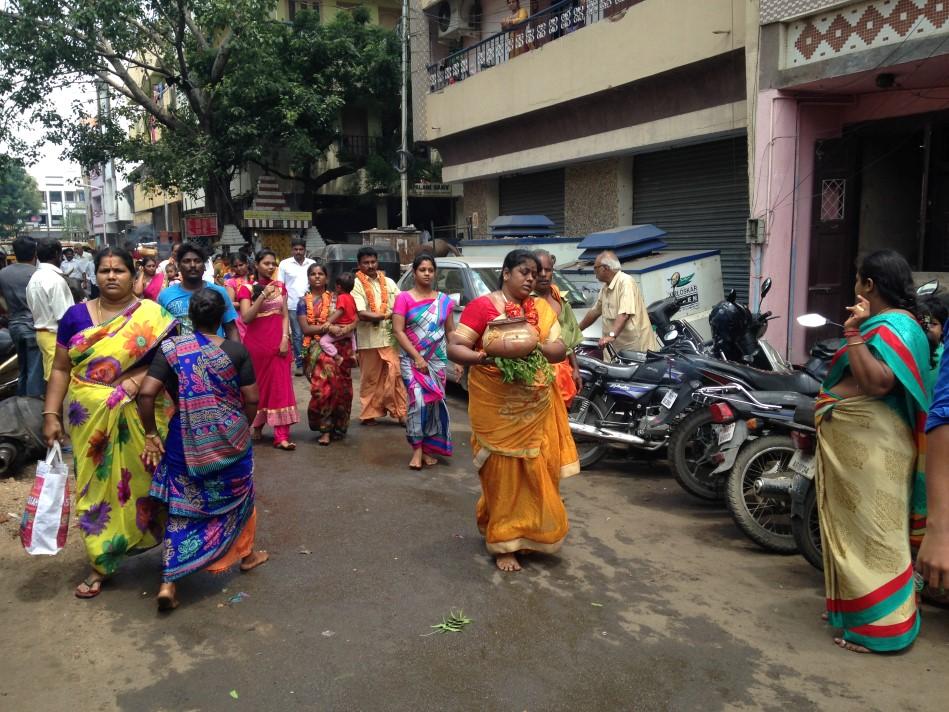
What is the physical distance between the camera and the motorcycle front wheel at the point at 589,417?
6402mm

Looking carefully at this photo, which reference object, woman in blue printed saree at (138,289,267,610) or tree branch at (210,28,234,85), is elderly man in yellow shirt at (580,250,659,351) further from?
tree branch at (210,28,234,85)

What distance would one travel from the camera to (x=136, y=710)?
9.80 feet

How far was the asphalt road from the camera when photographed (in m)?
3.11

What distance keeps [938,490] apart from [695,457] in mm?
3484

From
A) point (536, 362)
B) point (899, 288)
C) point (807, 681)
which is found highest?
point (899, 288)

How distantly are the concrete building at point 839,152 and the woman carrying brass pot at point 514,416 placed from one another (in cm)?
588

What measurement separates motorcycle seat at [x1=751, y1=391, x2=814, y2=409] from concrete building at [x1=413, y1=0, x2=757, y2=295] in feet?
19.4

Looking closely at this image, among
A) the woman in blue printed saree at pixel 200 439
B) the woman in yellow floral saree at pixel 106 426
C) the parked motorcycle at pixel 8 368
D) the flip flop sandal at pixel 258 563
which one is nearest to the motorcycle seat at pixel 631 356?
the flip flop sandal at pixel 258 563

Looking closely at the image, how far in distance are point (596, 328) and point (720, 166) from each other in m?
4.87

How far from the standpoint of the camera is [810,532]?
4.22 m

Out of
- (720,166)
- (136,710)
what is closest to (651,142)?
(720,166)

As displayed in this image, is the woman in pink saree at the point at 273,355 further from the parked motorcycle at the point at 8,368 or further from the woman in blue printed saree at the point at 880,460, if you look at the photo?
the woman in blue printed saree at the point at 880,460

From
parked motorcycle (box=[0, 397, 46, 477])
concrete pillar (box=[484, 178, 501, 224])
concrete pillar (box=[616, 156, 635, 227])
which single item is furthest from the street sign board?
parked motorcycle (box=[0, 397, 46, 477])

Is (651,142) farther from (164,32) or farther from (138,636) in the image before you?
(164,32)
